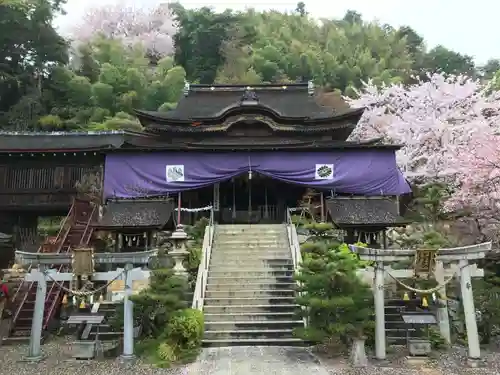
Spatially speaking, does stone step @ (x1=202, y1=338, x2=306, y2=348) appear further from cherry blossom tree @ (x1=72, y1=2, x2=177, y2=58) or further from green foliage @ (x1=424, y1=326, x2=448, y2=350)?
cherry blossom tree @ (x1=72, y1=2, x2=177, y2=58)

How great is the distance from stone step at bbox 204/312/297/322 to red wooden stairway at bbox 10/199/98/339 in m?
4.63

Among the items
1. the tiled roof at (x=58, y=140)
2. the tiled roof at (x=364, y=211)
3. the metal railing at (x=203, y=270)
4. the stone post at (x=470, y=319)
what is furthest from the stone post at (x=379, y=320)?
the tiled roof at (x=58, y=140)

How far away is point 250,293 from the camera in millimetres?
11836

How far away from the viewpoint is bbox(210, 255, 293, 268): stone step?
43.3 ft

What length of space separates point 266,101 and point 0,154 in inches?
536

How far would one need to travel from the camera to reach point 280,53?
45.5 metres

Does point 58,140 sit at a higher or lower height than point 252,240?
higher

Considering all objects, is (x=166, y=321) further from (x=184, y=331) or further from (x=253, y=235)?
(x=253, y=235)

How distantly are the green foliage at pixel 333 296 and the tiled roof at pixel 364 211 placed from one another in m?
6.62

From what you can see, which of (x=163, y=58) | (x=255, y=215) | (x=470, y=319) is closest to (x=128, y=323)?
(x=470, y=319)

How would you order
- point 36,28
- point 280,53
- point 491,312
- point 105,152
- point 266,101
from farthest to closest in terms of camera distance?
point 280,53
point 36,28
point 266,101
point 105,152
point 491,312

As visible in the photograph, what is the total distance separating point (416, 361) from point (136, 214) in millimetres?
10863

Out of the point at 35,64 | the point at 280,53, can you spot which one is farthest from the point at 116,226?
the point at 280,53

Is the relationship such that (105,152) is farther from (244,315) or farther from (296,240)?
(244,315)
